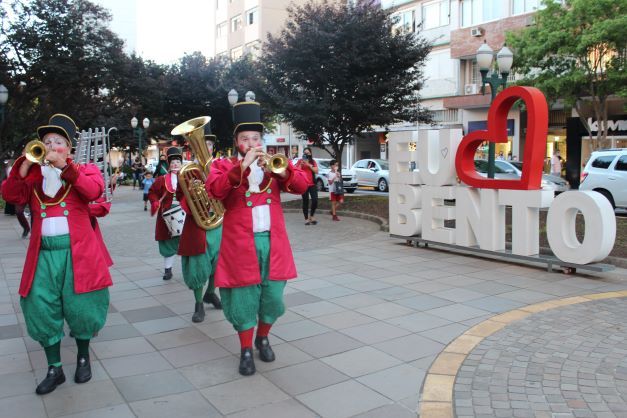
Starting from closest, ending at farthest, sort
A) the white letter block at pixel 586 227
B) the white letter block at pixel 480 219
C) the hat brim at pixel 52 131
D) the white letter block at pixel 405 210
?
the hat brim at pixel 52 131 < the white letter block at pixel 586 227 < the white letter block at pixel 480 219 < the white letter block at pixel 405 210

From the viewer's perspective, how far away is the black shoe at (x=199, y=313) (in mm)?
5734

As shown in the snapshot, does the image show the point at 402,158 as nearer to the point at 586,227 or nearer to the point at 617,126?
the point at 586,227

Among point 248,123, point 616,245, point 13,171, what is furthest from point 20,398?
point 616,245

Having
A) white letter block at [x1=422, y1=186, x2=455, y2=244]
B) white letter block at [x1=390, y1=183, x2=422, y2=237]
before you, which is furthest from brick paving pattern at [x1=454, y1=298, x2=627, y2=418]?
white letter block at [x1=390, y1=183, x2=422, y2=237]

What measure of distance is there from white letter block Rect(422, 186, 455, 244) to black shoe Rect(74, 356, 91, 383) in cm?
635

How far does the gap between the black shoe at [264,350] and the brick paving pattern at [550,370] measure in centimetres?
147

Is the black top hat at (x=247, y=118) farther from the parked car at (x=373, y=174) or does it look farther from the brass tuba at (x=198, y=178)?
the parked car at (x=373, y=174)

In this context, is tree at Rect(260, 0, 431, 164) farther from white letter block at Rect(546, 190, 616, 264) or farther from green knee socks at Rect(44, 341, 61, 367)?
green knee socks at Rect(44, 341, 61, 367)

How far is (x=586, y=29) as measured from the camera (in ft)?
63.9

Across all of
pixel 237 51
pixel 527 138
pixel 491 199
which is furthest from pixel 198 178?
pixel 237 51

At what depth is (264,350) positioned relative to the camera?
15.1 ft

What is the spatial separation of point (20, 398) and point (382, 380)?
8.40 ft

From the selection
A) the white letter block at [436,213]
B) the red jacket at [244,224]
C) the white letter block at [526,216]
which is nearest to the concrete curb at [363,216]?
the white letter block at [436,213]

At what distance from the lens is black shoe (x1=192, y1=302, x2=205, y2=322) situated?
5.73 m
